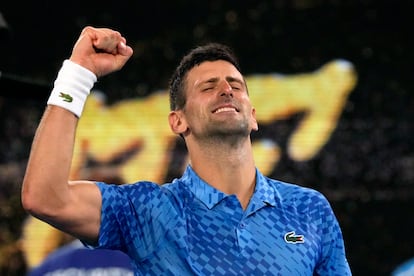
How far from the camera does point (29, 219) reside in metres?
4.99

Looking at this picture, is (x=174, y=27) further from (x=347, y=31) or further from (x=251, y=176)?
(x=251, y=176)

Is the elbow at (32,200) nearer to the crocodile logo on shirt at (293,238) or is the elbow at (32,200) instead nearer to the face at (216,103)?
the face at (216,103)

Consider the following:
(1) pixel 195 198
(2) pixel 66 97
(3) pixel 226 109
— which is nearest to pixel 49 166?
(2) pixel 66 97

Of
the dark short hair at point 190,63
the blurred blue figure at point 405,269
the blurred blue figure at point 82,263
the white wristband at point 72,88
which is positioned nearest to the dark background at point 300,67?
the blurred blue figure at point 405,269

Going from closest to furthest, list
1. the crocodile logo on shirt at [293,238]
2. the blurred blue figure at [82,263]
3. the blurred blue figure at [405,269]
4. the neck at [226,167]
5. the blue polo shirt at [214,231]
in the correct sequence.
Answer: the blue polo shirt at [214,231] → the crocodile logo on shirt at [293,238] → the neck at [226,167] → the blurred blue figure at [82,263] → the blurred blue figure at [405,269]

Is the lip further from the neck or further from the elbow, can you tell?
the elbow

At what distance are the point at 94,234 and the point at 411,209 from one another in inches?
120

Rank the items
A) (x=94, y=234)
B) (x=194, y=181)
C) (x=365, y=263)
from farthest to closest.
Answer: (x=365, y=263), (x=194, y=181), (x=94, y=234)

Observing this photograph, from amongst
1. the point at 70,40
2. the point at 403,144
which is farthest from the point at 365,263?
the point at 70,40

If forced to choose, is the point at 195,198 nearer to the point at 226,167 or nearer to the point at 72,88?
the point at 226,167

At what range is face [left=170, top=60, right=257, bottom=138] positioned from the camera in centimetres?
256

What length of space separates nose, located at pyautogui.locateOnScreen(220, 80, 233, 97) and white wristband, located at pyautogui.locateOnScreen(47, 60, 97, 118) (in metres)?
0.48

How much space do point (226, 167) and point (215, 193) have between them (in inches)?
4.5

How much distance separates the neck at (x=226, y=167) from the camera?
8.53 ft
